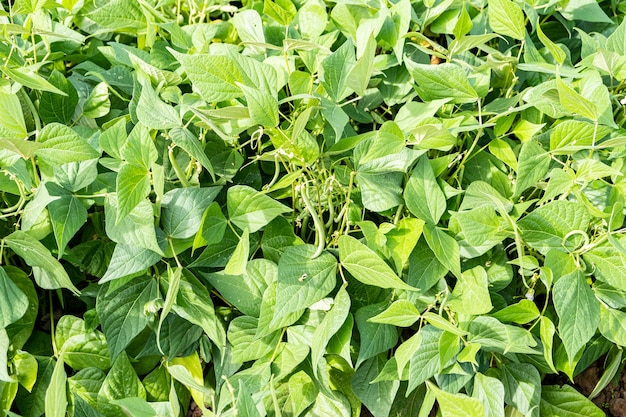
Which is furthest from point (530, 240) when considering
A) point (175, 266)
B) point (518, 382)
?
point (175, 266)

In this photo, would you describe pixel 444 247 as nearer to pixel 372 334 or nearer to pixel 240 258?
pixel 372 334

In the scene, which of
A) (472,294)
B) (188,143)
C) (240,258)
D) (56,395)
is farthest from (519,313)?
(56,395)

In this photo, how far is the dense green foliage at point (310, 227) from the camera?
2.93 ft

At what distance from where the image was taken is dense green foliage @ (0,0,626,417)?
2.93 ft

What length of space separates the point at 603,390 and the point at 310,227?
0.59 meters

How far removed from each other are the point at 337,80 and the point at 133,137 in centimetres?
31

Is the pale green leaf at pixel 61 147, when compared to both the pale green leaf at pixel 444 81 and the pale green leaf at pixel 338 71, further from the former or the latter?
the pale green leaf at pixel 444 81

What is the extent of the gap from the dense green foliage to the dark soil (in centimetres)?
7

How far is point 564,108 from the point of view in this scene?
952 mm

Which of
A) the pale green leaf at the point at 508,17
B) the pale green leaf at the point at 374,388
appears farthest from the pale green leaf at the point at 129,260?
the pale green leaf at the point at 508,17

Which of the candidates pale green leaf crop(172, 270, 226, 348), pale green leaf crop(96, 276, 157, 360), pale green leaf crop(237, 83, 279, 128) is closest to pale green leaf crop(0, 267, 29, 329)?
pale green leaf crop(96, 276, 157, 360)

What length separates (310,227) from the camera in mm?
1043

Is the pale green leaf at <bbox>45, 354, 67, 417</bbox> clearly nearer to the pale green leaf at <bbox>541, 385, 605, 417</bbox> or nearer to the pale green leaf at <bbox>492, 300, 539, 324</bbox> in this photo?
the pale green leaf at <bbox>492, 300, 539, 324</bbox>

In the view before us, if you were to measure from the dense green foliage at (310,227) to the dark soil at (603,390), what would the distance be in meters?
0.07
